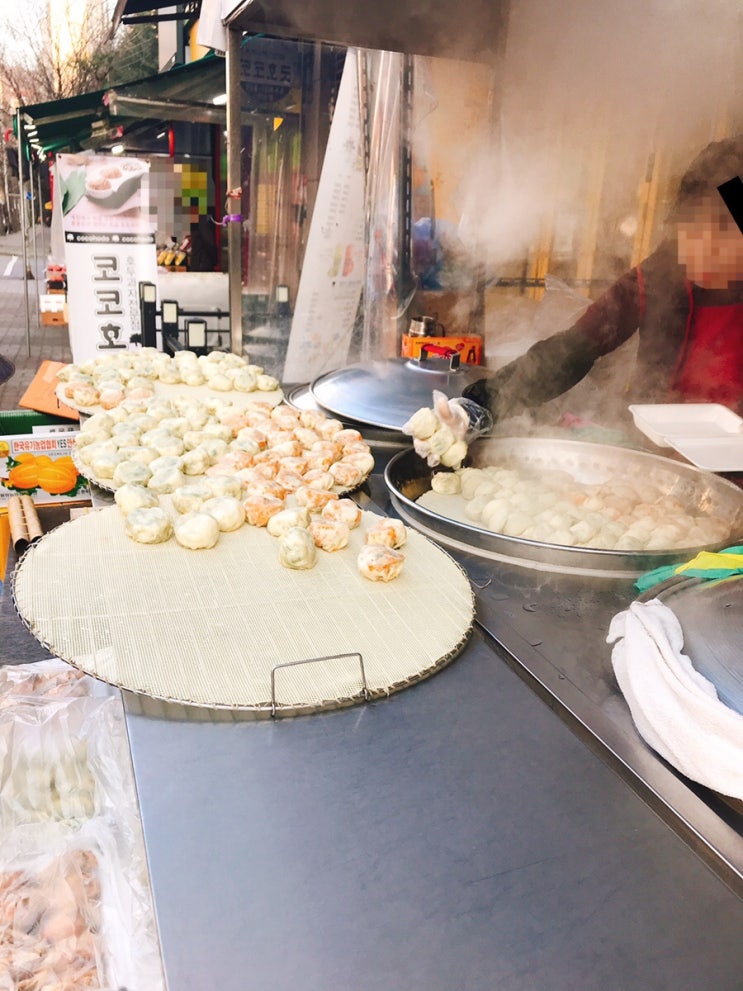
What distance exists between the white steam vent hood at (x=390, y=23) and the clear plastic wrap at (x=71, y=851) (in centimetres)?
333

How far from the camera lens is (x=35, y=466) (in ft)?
11.6

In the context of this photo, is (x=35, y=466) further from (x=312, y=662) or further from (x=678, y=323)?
(x=678, y=323)

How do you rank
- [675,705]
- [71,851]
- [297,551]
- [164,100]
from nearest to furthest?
[675,705] < [71,851] < [297,551] < [164,100]

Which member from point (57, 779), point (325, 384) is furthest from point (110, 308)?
point (57, 779)

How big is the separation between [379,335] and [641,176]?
71.9 inches

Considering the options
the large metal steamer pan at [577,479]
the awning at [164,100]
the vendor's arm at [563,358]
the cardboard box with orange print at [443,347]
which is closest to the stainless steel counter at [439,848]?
the large metal steamer pan at [577,479]

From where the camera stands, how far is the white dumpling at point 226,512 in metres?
1.76

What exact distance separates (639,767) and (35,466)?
330 cm

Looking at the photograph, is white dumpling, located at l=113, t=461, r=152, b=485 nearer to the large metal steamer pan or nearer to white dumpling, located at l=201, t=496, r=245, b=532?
white dumpling, located at l=201, t=496, r=245, b=532

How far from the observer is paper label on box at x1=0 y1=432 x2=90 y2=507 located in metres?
3.53

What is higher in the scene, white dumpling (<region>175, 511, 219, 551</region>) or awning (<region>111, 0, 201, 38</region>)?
awning (<region>111, 0, 201, 38</region>)

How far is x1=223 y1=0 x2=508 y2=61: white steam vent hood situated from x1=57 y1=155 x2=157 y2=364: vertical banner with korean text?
240 cm

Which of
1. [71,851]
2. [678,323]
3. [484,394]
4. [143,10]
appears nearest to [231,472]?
[484,394]

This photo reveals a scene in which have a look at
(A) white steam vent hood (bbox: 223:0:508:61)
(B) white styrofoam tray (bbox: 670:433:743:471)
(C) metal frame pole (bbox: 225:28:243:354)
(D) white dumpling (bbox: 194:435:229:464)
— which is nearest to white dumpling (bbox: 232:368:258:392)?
(D) white dumpling (bbox: 194:435:229:464)
